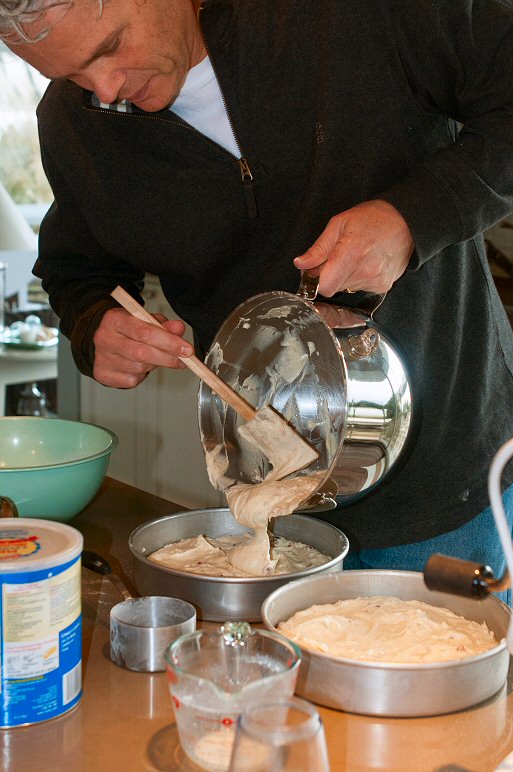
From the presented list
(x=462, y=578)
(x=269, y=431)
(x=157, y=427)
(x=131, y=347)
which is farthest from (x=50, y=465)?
(x=157, y=427)

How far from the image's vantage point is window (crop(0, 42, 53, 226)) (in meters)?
5.59

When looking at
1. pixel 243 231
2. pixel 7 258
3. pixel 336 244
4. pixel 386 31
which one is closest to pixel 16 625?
pixel 336 244

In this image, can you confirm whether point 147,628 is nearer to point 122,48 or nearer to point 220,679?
point 220,679

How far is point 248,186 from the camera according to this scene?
1.43 metres

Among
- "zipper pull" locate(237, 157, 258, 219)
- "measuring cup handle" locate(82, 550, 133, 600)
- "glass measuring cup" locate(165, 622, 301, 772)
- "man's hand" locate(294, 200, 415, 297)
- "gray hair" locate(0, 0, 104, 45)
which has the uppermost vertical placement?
"gray hair" locate(0, 0, 104, 45)

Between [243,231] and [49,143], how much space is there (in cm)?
41

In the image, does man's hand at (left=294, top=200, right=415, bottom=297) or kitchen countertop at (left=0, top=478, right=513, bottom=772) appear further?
man's hand at (left=294, top=200, right=415, bottom=297)

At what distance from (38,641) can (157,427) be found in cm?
226

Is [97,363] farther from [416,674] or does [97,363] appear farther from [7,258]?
[7,258]

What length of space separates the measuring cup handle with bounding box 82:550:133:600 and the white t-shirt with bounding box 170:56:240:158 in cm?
66

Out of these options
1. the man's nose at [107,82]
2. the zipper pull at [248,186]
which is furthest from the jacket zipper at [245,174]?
the man's nose at [107,82]

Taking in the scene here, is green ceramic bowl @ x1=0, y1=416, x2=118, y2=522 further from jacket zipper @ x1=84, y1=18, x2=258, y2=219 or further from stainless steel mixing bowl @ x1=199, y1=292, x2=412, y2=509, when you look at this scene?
jacket zipper @ x1=84, y1=18, x2=258, y2=219

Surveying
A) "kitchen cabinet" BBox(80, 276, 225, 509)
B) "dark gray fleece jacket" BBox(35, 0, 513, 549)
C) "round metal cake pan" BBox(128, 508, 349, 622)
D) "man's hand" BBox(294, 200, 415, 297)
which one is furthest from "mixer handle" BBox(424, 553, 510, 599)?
"kitchen cabinet" BBox(80, 276, 225, 509)

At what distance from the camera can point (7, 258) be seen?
18.6 feet
